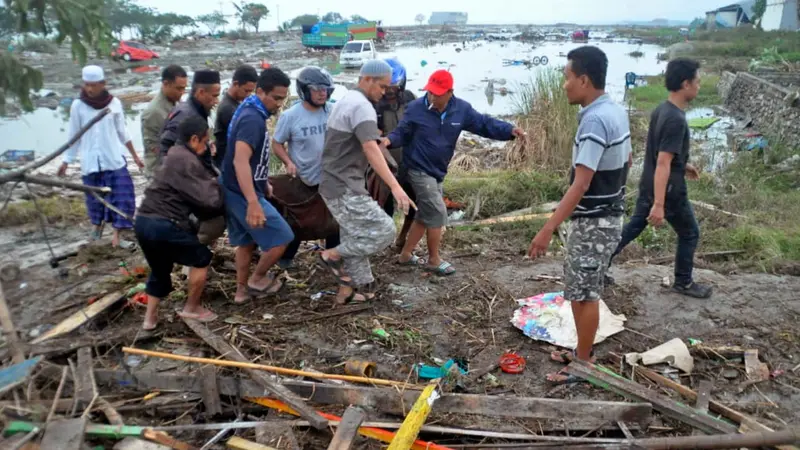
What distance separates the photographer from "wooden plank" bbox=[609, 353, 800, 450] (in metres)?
3.03

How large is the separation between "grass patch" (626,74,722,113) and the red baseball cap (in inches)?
566

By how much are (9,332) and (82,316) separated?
4.31ft

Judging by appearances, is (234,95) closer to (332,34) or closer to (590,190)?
(590,190)

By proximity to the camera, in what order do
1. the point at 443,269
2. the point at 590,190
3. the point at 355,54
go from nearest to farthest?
the point at 590,190 < the point at 443,269 < the point at 355,54

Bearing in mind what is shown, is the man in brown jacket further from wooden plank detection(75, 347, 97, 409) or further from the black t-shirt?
the black t-shirt

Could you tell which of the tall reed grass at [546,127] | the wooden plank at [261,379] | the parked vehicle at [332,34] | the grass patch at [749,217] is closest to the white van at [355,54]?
the parked vehicle at [332,34]

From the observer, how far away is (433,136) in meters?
4.82

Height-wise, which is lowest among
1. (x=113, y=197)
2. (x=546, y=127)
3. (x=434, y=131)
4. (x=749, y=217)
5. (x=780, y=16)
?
(x=749, y=217)

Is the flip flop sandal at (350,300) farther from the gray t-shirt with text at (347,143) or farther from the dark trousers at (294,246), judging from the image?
the gray t-shirt with text at (347,143)

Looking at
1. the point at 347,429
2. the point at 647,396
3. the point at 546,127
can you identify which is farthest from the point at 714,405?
the point at 546,127

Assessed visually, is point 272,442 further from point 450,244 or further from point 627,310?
point 450,244

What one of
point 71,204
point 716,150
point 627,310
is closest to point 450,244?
point 627,310

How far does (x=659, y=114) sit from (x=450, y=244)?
2592 mm

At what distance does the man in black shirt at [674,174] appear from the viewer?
4207 millimetres
